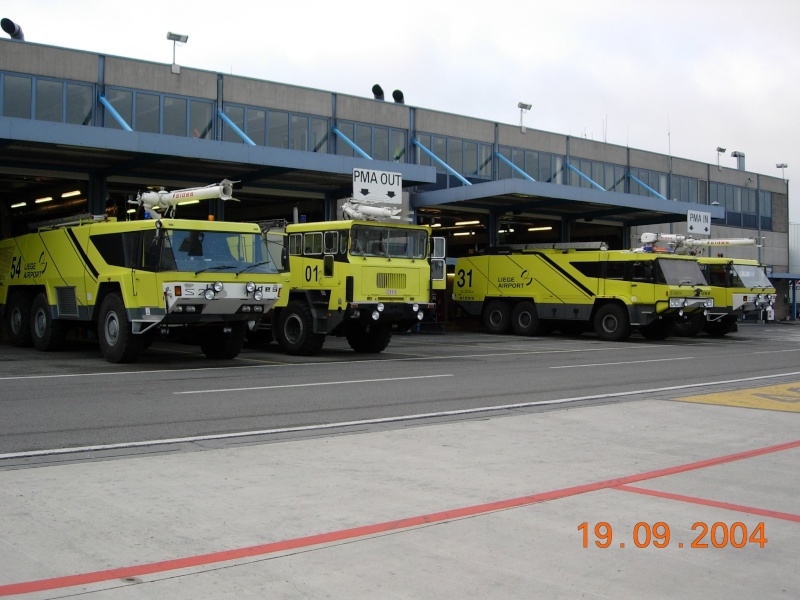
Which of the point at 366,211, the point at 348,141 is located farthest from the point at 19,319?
the point at 348,141

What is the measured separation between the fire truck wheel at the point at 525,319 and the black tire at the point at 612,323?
2.24m

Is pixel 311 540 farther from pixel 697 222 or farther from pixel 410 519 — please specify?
pixel 697 222

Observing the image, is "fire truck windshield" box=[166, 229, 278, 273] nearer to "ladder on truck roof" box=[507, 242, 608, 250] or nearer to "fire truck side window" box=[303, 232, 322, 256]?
"fire truck side window" box=[303, 232, 322, 256]

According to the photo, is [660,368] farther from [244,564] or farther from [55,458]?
[244,564]

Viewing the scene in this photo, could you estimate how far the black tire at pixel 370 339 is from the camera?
21266 mm

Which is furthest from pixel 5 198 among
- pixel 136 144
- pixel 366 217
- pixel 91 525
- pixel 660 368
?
pixel 91 525

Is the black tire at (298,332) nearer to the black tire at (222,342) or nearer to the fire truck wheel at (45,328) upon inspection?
the black tire at (222,342)

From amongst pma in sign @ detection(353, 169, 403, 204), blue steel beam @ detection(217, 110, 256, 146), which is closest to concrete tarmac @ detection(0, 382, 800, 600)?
pma in sign @ detection(353, 169, 403, 204)

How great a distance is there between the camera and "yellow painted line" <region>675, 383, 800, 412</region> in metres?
11.9

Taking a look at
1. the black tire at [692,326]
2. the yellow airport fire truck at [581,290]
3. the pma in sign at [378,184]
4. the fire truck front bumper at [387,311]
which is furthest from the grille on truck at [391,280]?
the black tire at [692,326]

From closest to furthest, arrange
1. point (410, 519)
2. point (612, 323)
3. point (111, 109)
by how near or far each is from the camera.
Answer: point (410, 519), point (111, 109), point (612, 323)

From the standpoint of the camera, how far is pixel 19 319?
20.5 m

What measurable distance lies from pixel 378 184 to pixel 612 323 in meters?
9.29

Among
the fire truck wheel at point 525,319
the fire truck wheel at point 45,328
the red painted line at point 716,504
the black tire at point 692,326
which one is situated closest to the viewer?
the red painted line at point 716,504
